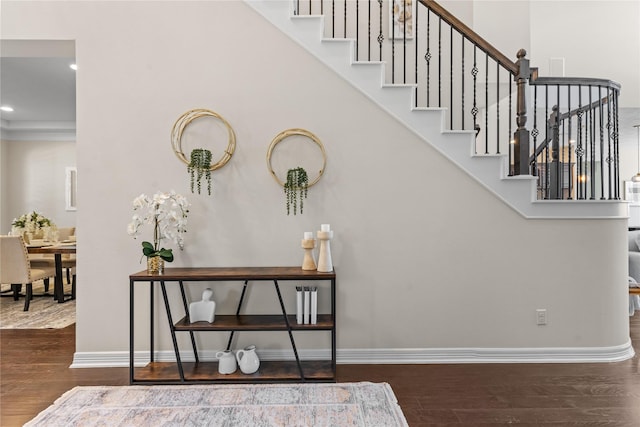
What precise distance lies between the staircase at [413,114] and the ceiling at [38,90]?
1.75 meters

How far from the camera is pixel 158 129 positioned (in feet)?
10.3

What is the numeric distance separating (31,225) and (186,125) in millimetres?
4225

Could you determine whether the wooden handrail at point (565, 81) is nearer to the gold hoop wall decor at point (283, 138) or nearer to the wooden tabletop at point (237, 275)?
the gold hoop wall decor at point (283, 138)

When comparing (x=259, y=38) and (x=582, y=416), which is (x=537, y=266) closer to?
(x=582, y=416)

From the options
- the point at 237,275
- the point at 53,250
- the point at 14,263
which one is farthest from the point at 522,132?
the point at 14,263

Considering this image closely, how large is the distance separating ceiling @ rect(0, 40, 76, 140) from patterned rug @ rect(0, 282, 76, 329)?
2552mm

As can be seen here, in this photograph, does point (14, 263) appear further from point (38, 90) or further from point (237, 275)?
point (237, 275)

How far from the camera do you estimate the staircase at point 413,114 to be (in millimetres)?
3139

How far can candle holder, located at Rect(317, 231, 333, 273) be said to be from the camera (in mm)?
2904

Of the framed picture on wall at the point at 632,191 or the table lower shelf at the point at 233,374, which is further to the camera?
the framed picture on wall at the point at 632,191

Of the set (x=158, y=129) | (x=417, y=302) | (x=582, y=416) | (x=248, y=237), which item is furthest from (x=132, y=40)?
(x=582, y=416)

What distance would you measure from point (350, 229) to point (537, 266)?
1460 mm

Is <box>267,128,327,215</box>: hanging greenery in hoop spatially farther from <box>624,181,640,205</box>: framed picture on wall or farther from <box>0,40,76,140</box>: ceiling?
<box>624,181,640,205</box>: framed picture on wall

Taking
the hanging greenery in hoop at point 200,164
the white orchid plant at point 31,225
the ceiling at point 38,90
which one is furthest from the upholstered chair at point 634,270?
the white orchid plant at point 31,225
